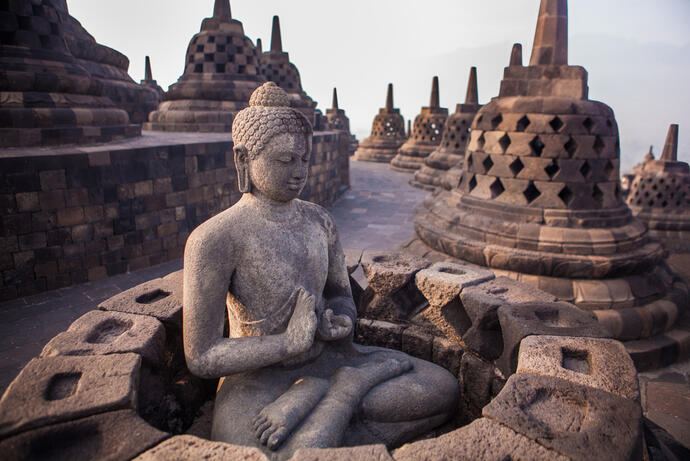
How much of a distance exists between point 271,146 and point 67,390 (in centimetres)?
133

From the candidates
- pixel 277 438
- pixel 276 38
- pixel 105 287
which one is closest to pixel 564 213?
pixel 277 438

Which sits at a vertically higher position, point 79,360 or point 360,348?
point 79,360

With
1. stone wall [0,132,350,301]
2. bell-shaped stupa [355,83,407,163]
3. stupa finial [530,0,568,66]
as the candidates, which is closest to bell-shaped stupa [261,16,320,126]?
stone wall [0,132,350,301]

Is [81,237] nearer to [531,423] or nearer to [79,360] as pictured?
[79,360]

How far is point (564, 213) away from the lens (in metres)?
5.04

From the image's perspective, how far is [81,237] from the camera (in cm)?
573

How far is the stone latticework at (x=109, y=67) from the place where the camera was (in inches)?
384

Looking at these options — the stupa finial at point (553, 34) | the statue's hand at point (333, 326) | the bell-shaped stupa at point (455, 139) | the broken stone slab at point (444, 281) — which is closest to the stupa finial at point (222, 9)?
the bell-shaped stupa at point (455, 139)

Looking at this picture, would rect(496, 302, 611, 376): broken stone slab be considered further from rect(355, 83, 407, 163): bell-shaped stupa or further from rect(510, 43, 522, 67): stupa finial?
rect(355, 83, 407, 163): bell-shaped stupa

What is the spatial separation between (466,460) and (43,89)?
7.08 m

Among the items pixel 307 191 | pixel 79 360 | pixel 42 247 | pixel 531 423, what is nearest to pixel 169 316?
pixel 79 360

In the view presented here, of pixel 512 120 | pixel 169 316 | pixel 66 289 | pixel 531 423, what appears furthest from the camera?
pixel 66 289

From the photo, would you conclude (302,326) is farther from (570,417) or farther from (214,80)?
(214,80)

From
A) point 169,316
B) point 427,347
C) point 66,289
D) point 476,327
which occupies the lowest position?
point 66,289
